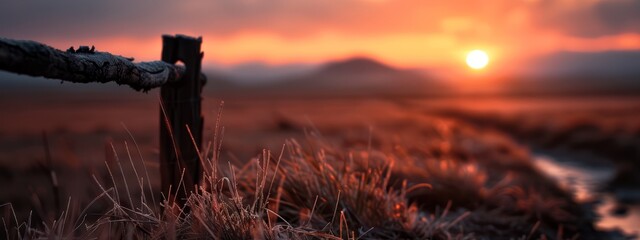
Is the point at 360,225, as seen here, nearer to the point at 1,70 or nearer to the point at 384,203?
the point at 384,203

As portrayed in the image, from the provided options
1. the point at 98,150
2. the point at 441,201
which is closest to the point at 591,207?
the point at 441,201

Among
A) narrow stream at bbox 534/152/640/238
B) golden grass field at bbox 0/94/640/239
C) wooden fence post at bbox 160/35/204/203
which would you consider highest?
wooden fence post at bbox 160/35/204/203

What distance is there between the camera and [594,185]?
9469 mm

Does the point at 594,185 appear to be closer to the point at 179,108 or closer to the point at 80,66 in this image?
the point at 179,108

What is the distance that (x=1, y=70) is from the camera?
187cm

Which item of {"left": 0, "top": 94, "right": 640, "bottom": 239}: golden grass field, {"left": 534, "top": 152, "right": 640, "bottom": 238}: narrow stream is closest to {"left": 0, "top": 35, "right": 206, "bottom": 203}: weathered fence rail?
{"left": 0, "top": 94, "right": 640, "bottom": 239}: golden grass field

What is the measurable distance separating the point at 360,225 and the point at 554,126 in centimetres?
1775

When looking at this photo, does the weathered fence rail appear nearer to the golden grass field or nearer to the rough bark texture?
the rough bark texture

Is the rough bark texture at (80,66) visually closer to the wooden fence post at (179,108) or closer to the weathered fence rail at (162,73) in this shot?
the weathered fence rail at (162,73)

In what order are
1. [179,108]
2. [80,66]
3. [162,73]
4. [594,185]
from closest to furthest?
1. [80,66]
2. [162,73]
3. [179,108]
4. [594,185]

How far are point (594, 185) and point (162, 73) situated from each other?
851 centimetres

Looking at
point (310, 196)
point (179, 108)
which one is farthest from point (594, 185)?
point (179, 108)

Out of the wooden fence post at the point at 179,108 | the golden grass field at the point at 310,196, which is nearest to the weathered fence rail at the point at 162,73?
the wooden fence post at the point at 179,108

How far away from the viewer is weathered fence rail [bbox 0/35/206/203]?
191cm
